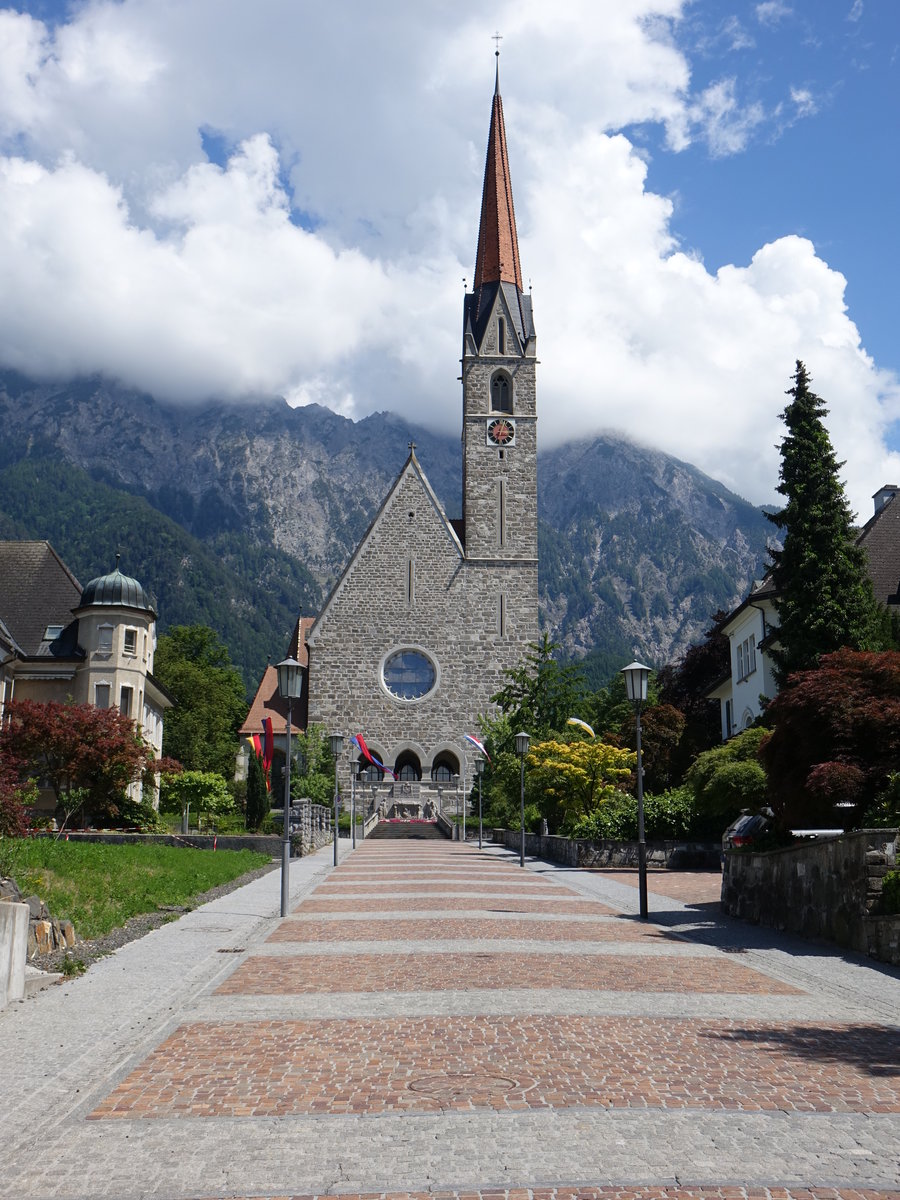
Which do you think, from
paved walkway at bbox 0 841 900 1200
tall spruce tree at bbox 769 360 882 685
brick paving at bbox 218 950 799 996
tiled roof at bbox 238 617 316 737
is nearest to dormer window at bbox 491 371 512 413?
tiled roof at bbox 238 617 316 737

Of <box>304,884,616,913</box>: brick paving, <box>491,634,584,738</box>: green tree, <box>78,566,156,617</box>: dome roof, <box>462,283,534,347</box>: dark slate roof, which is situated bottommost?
<box>304,884,616,913</box>: brick paving

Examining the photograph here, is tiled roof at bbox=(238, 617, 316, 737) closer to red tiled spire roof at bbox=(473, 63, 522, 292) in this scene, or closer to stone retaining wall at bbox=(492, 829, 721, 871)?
red tiled spire roof at bbox=(473, 63, 522, 292)

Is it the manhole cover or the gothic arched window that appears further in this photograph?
the gothic arched window

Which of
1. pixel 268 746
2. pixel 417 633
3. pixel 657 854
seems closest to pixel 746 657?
pixel 657 854

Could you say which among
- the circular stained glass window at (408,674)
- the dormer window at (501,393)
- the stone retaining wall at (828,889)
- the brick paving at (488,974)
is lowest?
the brick paving at (488,974)

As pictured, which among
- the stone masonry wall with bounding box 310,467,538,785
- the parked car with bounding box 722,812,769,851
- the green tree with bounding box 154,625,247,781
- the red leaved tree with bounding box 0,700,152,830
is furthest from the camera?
the green tree with bounding box 154,625,247,781

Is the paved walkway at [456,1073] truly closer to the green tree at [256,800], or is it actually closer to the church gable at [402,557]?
the green tree at [256,800]

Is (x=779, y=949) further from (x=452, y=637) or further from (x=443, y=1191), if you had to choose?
(x=452, y=637)

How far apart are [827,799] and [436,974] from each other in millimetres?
6016

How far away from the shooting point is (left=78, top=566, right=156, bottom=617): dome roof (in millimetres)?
44500

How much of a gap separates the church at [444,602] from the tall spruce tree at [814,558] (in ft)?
107

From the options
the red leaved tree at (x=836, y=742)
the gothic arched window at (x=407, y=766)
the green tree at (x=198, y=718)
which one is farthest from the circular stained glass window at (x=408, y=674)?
the red leaved tree at (x=836, y=742)

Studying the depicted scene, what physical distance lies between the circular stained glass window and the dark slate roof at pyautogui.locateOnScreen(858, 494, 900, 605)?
30.5 meters

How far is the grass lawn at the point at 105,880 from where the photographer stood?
13.7 meters
